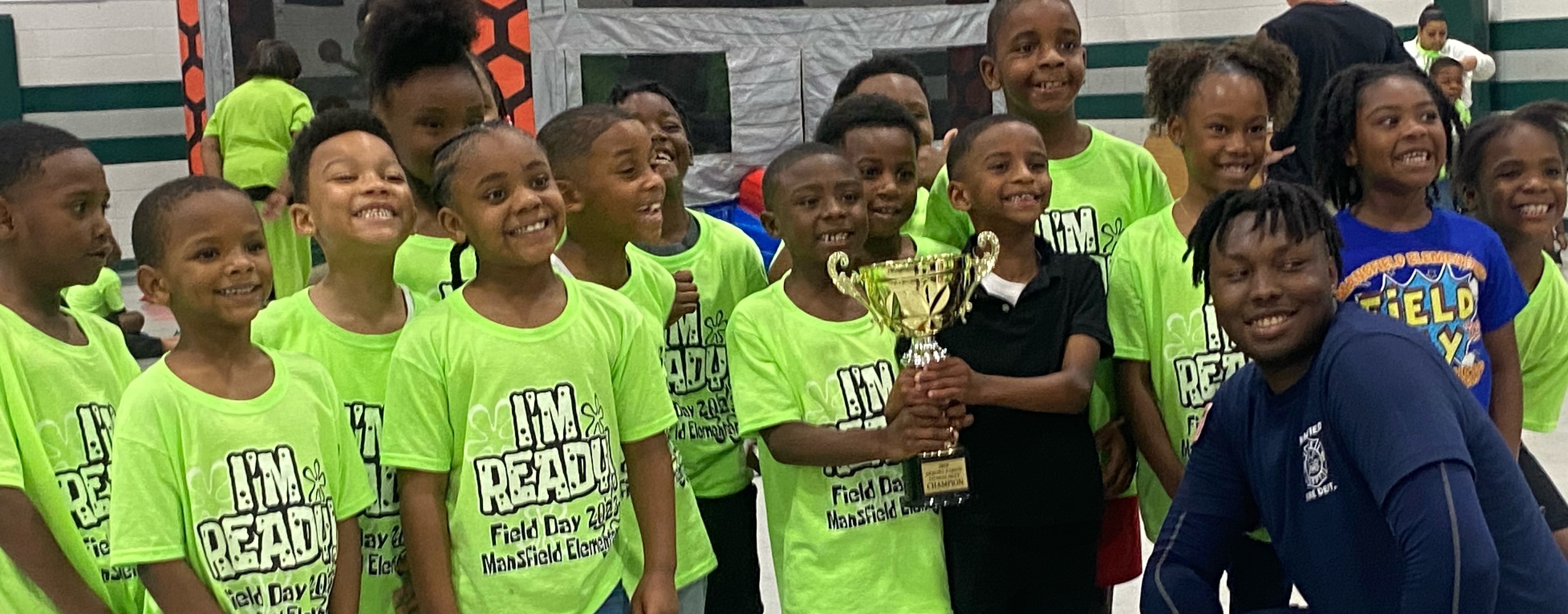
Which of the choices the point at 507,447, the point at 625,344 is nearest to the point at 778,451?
the point at 625,344

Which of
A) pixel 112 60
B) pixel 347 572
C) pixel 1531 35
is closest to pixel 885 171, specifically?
pixel 347 572

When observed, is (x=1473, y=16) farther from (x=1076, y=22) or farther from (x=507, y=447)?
(x=507, y=447)

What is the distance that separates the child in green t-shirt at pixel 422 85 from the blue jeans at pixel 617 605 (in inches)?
25.1

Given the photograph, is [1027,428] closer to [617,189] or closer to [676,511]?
[676,511]

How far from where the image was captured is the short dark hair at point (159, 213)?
2033mm

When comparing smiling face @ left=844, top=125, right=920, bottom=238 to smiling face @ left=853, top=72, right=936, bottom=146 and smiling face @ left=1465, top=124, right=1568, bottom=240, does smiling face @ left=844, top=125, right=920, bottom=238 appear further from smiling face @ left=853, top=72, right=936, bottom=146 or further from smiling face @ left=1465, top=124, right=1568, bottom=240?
smiling face @ left=1465, top=124, right=1568, bottom=240

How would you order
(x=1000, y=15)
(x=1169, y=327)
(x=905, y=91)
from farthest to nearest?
(x=905, y=91)
(x=1000, y=15)
(x=1169, y=327)

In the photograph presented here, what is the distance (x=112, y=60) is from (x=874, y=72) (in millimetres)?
8958

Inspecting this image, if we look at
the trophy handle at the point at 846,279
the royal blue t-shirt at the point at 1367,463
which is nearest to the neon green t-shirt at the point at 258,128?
the trophy handle at the point at 846,279

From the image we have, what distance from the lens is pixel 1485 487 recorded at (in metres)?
1.94

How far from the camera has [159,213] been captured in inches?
80.2

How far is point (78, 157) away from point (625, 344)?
843 mm

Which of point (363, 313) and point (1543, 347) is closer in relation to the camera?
point (363, 313)

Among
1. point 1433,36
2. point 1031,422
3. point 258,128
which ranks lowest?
point 1031,422
